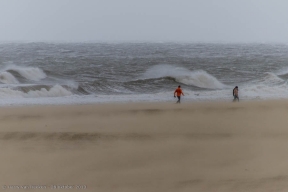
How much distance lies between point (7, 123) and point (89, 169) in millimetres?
1293

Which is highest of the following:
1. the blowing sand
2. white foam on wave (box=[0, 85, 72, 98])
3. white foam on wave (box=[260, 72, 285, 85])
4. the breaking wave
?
the breaking wave

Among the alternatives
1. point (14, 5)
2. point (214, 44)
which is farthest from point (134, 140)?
point (14, 5)

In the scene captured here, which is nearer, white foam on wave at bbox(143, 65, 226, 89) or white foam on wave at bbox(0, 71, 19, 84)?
white foam on wave at bbox(0, 71, 19, 84)

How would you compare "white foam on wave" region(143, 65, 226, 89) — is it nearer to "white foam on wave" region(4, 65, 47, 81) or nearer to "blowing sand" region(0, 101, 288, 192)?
"blowing sand" region(0, 101, 288, 192)

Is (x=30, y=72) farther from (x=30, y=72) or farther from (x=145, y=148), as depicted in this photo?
(x=145, y=148)

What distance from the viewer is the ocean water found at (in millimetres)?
3797

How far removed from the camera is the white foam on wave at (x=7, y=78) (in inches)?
150

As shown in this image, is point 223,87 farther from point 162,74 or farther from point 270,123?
point 270,123

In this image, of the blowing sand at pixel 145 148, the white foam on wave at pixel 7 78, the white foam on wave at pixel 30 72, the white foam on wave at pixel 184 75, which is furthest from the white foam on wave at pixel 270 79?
the white foam on wave at pixel 7 78

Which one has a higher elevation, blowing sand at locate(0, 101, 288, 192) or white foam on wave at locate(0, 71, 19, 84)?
white foam on wave at locate(0, 71, 19, 84)

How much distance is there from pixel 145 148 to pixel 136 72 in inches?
67.0

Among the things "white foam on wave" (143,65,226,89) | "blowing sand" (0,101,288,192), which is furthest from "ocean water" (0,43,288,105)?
"blowing sand" (0,101,288,192)

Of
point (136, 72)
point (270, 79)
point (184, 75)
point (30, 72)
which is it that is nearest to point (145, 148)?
point (136, 72)

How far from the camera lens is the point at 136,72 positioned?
4.09 meters
